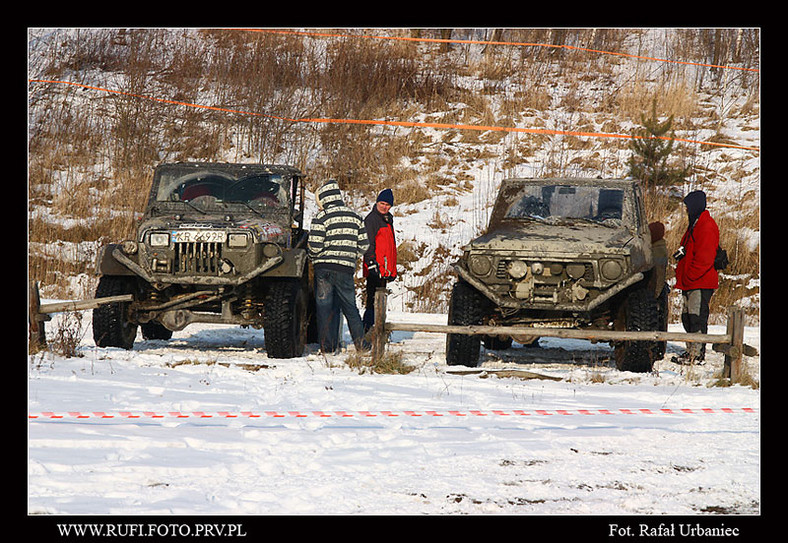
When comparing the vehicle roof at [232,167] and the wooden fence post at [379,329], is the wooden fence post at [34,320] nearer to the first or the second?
the vehicle roof at [232,167]

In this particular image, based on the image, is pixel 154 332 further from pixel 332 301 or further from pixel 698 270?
pixel 698 270

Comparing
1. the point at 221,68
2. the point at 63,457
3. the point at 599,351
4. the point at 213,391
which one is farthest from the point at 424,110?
the point at 63,457

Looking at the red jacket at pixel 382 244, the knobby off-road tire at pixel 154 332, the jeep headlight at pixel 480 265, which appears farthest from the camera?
the knobby off-road tire at pixel 154 332

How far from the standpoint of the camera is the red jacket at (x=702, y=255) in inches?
416

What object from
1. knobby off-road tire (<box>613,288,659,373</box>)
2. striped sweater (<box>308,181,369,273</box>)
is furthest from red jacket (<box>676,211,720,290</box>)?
striped sweater (<box>308,181,369,273</box>)

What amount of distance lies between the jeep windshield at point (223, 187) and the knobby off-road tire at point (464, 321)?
2.49 m

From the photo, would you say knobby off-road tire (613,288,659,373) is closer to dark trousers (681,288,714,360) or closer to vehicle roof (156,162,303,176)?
dark trousers (681,288,714,360)

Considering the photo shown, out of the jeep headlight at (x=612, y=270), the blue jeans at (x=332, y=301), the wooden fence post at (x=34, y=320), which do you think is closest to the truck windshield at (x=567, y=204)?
the jeep headlight at (x=612, y=270)

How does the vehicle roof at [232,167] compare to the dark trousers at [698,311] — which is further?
the vehicle roof at [232,167]

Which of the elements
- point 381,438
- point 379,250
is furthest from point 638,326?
point 381,438

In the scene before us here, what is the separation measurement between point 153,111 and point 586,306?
1694cm

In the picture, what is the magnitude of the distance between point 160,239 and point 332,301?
1969 mm

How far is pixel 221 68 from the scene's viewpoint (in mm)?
25312

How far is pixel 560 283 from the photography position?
31.4ft
